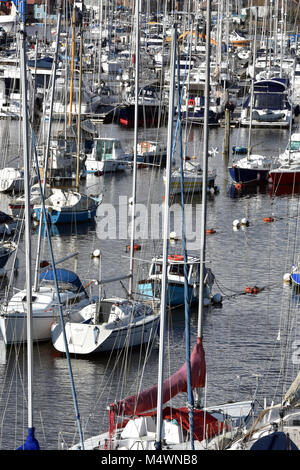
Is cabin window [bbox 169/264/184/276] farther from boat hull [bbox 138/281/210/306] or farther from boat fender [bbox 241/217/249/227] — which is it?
boat fender [bbox 241/217/249/227]

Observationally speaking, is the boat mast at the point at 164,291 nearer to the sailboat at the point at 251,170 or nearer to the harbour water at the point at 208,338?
the harbour water at the point at 208,338

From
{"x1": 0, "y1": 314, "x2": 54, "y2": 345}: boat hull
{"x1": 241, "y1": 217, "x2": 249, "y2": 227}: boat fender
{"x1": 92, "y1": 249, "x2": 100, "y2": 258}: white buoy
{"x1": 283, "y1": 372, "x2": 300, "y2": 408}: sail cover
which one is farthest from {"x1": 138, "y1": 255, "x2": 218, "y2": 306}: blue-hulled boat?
{"x1": 241, "y1": 217, "x2": 249, "y2": 227}: boat fender

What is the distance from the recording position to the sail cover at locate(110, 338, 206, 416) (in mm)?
17991

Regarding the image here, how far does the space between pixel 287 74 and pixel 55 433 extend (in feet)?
179

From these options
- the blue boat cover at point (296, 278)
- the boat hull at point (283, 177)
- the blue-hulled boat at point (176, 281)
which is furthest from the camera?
the boat hull at point (283, 177)

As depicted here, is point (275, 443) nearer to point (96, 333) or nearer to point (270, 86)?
point (96, 333)

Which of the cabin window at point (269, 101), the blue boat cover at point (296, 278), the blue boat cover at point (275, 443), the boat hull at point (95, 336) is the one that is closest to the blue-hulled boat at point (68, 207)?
the blue boat cover at point (296, 278)

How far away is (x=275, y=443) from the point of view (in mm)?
15609

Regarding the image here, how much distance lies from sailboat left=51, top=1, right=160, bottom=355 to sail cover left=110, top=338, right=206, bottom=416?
5414mm

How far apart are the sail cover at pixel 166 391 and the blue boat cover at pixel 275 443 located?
270cm

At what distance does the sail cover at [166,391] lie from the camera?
17991 millimetres
